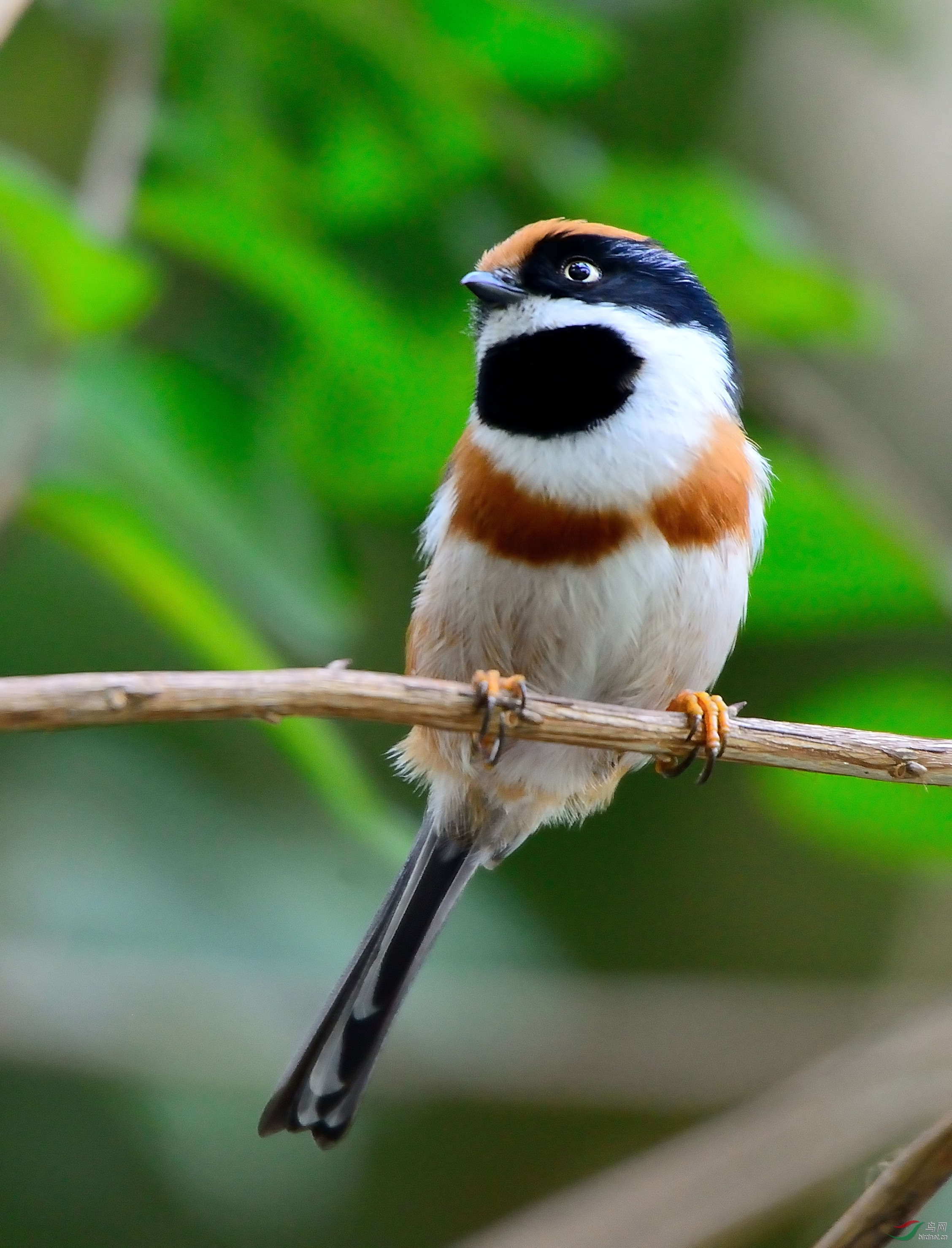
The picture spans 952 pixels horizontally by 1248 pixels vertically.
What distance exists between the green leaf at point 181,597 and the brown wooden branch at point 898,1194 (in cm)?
110

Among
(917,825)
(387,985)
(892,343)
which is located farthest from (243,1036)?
(892,343)

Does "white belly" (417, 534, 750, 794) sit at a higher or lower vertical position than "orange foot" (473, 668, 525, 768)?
higher

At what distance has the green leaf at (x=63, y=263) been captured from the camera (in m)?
2.17

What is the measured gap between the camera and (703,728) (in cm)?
246

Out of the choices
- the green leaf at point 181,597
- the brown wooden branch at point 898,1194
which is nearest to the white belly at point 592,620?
the green leaf at point 181,597

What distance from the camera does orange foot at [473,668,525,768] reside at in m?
2.05

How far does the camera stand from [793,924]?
4996mm

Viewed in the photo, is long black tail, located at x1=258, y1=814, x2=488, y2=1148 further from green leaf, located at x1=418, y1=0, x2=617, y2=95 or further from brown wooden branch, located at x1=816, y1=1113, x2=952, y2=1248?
green leaf, located at x1=418, y1=0, x2=617, y2=95

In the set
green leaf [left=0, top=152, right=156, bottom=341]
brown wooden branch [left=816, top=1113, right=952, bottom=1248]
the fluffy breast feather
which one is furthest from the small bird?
brown wooden branch [left=816, top=1113, right=952, bottom=1248]

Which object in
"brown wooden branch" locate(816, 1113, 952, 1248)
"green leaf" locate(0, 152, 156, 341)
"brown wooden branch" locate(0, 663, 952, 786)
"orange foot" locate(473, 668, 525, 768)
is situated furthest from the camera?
"green leaf" locate(0, 152, 156, 341)

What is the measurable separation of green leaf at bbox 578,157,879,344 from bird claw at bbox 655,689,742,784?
95cm

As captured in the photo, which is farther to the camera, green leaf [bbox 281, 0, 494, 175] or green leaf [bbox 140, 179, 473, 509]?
green leaf [bbox 281, 0, 494, 175]

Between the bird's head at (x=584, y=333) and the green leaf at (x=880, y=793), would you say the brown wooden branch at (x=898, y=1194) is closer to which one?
the green leaf at (x=880, y=793)

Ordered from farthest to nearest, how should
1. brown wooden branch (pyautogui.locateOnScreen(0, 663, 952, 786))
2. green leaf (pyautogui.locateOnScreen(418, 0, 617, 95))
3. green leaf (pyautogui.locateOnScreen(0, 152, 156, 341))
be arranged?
1. green leaf (pyautogui.locateOnScreen(418, 0, 617, 95))
2. green leaf (pyautogui.locateOnScreen(0, 152, 156, 341))
3. brown wooden branch (pyautogui.locateOnScreen(0, 663, 952, 786))
